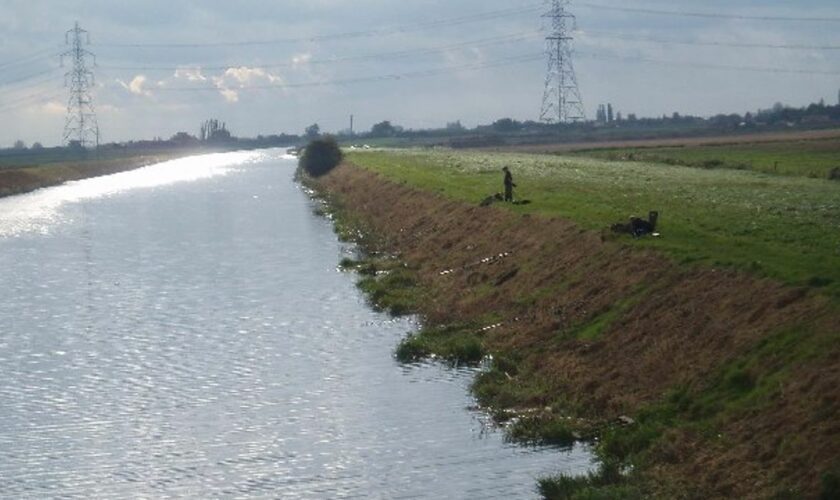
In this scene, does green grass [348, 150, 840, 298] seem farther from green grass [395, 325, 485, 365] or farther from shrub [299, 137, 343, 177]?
shrub [299, 137, 343, 177]

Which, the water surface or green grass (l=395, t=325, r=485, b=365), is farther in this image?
green grass (l=395, t=325, r=485, b=365)

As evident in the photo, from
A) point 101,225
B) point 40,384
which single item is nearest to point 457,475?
point 40,384

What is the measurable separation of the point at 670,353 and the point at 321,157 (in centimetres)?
8686

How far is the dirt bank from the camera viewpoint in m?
13.4

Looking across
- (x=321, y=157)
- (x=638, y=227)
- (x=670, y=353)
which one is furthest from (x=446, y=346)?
(x=321, y=157)

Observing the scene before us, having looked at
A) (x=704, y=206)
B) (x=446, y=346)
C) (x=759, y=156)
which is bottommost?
(x=446, y=346)

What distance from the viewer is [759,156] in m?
71.5

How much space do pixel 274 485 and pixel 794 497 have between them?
6.25 metres

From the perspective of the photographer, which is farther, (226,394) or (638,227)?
(638,227)

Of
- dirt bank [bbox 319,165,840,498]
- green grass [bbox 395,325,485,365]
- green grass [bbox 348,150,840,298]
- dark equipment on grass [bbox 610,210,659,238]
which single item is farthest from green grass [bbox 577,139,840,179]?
green grass [bbox 395,325,485,365]

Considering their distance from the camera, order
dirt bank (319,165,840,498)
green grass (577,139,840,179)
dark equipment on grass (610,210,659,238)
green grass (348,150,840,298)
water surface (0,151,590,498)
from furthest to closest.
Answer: green grass (577,139,840,179), dark equipment on grass (610,210,659,238), green grass (348,150,840,298), water surface (0,151,590,498), dirt bank (319,165,840,498)

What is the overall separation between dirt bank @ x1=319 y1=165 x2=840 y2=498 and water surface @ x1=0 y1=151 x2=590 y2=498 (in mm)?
1210

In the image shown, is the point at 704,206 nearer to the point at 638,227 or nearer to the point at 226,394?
the point at 638,227

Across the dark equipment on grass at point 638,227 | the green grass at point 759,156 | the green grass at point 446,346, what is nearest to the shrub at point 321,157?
the green grass at point 759,156
